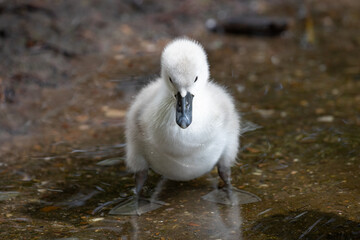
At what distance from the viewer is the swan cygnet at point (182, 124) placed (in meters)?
3.37

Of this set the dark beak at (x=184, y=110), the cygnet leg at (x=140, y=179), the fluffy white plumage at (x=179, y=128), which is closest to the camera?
the dark beak at (x=184, y=110)

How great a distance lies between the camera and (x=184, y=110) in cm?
331

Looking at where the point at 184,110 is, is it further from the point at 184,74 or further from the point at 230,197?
the point at 230,197

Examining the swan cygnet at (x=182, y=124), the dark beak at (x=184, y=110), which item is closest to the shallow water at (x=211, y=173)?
the swan cygnet at (x=182, y=124)

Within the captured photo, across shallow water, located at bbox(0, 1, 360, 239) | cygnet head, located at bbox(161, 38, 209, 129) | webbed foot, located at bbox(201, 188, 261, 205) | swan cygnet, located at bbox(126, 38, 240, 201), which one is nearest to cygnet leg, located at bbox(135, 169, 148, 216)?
swan cygnet, located at bbox(126, 38, 240, 201)

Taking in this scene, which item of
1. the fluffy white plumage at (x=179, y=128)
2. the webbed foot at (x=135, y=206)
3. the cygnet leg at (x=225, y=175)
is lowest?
the webbed foot at (x=135, y=206)

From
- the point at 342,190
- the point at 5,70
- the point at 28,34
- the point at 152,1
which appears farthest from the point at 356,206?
the point at 152,1

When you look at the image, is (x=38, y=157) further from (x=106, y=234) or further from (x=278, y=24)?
(x=278, y=24)

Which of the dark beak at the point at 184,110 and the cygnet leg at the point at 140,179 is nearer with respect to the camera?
the dark beak at the point at 184,110

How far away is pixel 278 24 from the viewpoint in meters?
7.34

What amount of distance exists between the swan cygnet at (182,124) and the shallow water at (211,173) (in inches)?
9.4

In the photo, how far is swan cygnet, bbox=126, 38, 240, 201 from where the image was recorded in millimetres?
3369

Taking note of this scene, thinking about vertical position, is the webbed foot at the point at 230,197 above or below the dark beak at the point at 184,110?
below

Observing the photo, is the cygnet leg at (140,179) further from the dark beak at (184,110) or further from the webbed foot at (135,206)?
the dark beak at (184,110)
